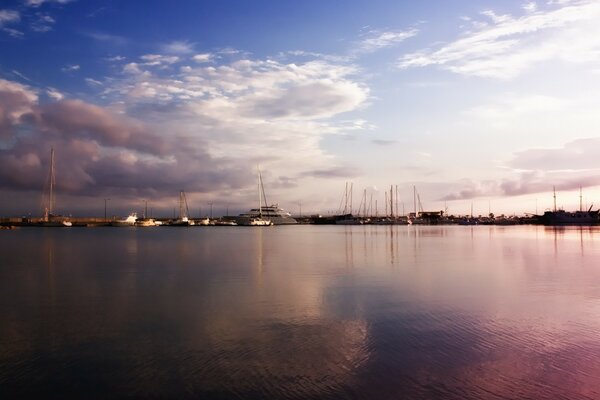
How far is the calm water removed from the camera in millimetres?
10148

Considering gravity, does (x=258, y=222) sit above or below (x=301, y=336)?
above

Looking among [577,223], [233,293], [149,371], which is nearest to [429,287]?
[233,293]

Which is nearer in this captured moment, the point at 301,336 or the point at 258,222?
the point at 301,336

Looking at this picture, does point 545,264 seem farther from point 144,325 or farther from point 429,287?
point 144,325

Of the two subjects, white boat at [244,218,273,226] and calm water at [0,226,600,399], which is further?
white boat at [244,218,273,226]

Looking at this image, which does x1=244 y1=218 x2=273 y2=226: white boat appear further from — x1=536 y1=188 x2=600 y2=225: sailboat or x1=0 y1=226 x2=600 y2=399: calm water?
x1=0 y1=226 x2=600 y2=399: calm water

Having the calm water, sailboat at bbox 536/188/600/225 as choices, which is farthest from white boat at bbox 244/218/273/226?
the calm water

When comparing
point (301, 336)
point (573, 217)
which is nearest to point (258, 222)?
point (573, 217)

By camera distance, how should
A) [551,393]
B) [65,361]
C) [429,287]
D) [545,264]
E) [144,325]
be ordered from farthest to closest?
1. [545,264]
2. [429,287]
3. [144,325]
4. [65,361]
5. [551,393]

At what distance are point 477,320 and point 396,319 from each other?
2827 mm

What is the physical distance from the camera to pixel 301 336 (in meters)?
14.2

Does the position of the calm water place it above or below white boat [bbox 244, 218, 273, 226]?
below

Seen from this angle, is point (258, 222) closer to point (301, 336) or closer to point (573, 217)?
point (573, 217)

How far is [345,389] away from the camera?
987 cm
